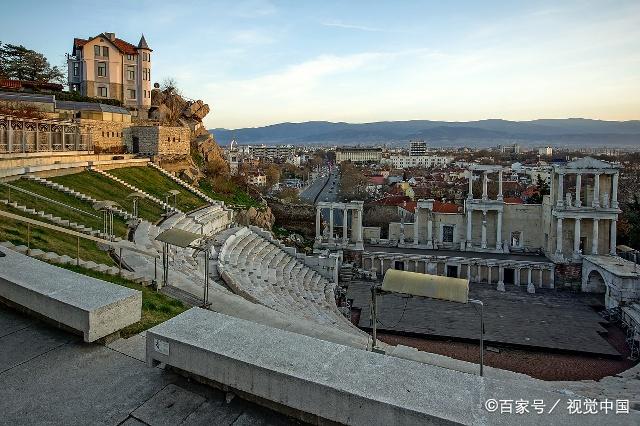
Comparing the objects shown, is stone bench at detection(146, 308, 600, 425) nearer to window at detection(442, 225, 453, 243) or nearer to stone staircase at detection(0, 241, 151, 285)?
stone staircase at detection(0, 241, 151, 285)

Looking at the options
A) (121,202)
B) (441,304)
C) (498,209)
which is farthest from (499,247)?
(121,202)

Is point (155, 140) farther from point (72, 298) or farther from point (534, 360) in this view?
point (72, 298)

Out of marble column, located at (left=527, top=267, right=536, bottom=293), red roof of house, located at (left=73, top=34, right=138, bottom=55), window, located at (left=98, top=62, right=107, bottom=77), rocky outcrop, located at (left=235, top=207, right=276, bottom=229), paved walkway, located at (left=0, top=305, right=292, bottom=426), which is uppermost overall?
red roof of house, located at (left=73, top=34, right=138, bottom=55)

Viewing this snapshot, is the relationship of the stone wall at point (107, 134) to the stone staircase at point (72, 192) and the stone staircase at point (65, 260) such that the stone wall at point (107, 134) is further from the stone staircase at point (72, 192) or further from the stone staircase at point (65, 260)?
the stone staircase at point (65, 260)

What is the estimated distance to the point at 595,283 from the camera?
34.3 metres

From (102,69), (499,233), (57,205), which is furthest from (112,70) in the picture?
(499,233)

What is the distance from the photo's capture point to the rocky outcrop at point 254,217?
39.3m

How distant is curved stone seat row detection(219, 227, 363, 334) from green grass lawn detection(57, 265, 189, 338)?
19.5 feet

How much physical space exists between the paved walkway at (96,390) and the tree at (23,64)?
58227 mm

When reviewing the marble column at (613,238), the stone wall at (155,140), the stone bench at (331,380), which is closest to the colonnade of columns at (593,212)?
the marble column at (613,238)

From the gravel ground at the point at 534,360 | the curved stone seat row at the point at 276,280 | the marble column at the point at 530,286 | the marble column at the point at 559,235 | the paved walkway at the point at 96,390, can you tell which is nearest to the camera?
the paved walkway at the point at 96,390

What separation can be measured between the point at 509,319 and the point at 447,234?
15624 millimetres

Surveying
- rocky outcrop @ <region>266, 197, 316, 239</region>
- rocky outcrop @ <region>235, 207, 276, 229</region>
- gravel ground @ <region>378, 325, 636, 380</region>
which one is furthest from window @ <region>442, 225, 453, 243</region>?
gravel ground @ <region>378, 325, 636, 380</region>

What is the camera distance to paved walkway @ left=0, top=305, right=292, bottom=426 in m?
4.62
